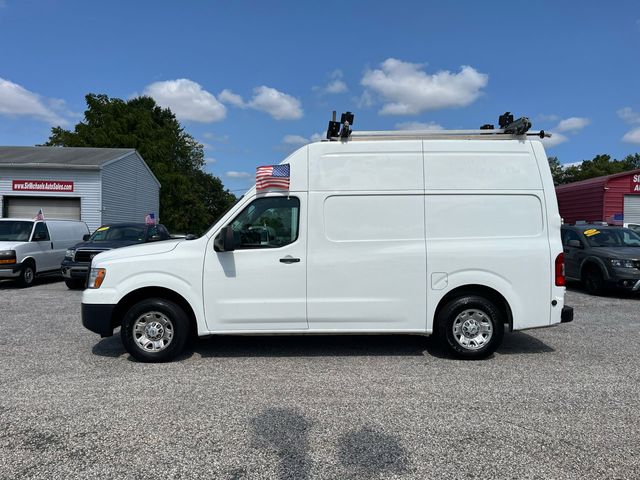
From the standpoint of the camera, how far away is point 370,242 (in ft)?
18.4

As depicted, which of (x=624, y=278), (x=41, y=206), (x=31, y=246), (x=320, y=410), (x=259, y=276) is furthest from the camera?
(x=41, y=206)

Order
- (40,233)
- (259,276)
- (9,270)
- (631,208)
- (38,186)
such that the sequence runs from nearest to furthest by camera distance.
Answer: (259,276), (9,270), (40,233), (631,208), (38,186)

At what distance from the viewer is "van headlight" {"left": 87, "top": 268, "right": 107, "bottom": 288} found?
5.58 metres

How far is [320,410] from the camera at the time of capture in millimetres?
4215

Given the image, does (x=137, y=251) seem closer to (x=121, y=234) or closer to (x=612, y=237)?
(x=121, y=234)

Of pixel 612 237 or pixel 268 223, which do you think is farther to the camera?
pixel 612 237

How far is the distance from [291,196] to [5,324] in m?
5.53

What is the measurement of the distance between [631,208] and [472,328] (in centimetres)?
2157

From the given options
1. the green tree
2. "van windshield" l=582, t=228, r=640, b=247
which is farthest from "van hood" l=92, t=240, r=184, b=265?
the green tree

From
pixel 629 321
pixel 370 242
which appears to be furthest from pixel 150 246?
pixel 629 321

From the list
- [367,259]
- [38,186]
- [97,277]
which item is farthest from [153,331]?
[38,186]

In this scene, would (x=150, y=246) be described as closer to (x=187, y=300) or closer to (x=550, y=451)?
(x=187, y=300)

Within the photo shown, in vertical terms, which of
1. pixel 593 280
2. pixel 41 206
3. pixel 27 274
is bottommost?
pixel 593 280

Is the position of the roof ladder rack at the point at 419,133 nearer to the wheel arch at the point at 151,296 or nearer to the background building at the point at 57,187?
the wheel arch at the point at 151,296
